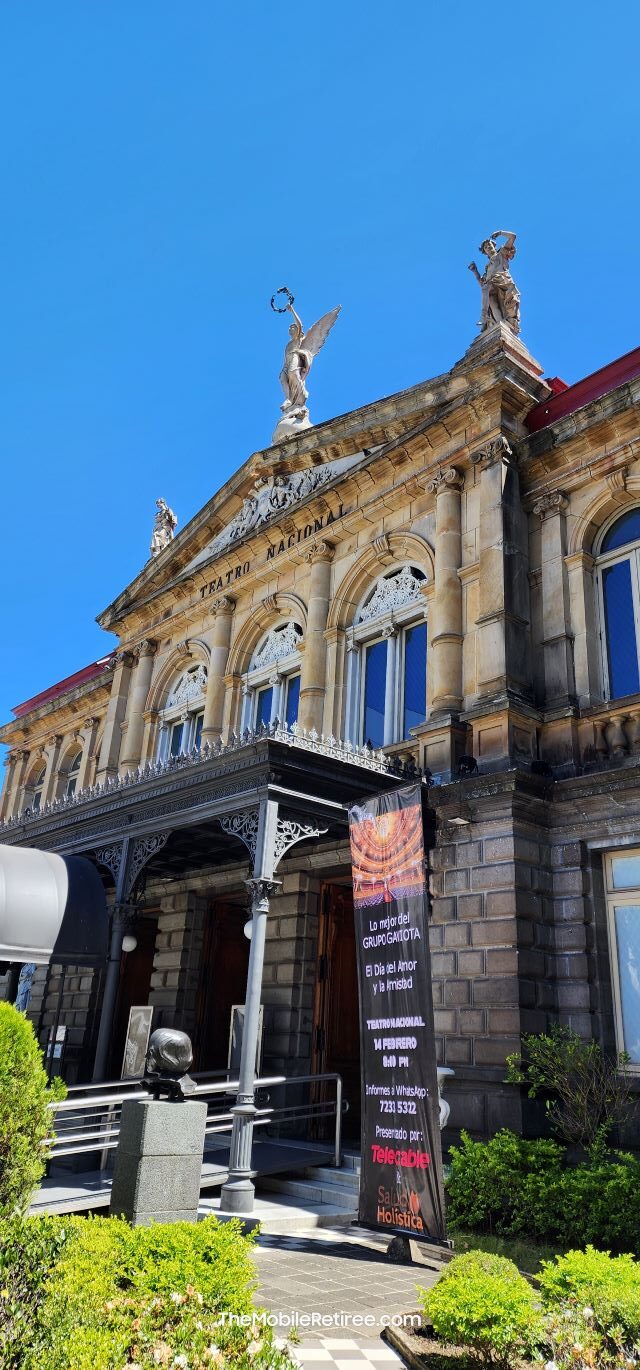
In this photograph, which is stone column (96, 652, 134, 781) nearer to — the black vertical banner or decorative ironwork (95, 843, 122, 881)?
decorative ironwork (95, 843, 122, 881)

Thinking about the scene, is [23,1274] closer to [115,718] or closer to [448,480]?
[448,480]

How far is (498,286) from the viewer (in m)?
15.3

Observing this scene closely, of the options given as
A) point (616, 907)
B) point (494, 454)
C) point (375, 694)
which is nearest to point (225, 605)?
point (375, 694)

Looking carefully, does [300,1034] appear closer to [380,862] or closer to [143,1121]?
[380,862]

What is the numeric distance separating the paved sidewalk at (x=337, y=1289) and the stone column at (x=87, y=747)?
1614cm

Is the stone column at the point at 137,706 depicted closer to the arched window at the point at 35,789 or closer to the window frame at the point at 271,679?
the window frame at the point at 271,679

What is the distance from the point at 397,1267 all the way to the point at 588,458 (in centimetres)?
1001

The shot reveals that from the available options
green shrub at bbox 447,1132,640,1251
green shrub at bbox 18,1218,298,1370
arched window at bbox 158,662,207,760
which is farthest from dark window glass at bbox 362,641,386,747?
green shrub at bbox 18,1218,298,1370

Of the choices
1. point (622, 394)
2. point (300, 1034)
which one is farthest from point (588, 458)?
point (300, 1034)

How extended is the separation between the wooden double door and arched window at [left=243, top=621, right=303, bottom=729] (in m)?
3.53

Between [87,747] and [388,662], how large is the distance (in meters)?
11.9

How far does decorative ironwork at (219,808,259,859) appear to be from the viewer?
1152 cm

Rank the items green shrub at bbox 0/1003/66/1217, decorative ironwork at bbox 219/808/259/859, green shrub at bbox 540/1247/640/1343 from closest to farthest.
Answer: green shrub at bbox 540/1247/640/1343 → green shrub at bbox 0/1003/66/1217 → decorative ironwork at bbox 219/808/259/859

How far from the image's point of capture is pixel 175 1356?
4012 mm
